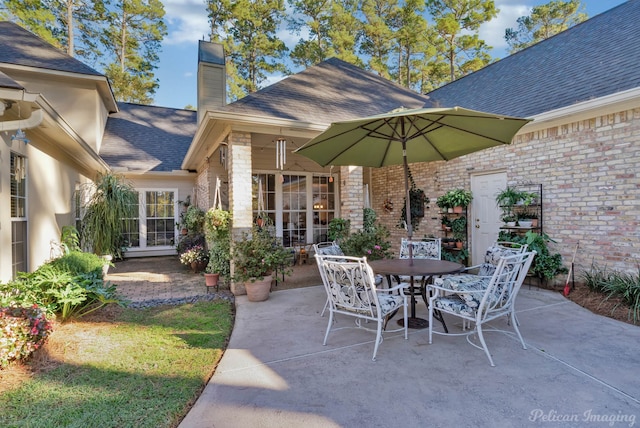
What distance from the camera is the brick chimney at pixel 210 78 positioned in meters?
8.66

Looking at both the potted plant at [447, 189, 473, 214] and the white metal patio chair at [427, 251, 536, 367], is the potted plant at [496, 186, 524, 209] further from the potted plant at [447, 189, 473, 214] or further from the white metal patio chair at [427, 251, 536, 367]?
the white metal patio chair at [427, 251, 536, 367]

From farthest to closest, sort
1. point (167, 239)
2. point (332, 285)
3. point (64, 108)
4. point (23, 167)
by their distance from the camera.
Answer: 1. point (167, 239)
2. point (64, 108)
3. point (23, 167)
4. point (332, 285)

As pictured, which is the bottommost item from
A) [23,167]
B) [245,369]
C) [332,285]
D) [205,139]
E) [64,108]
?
[245,369]

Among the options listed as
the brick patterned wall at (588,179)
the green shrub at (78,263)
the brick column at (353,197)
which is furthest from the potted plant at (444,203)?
the green shrub at (78,263)

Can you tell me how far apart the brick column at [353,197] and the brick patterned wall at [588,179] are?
272cm

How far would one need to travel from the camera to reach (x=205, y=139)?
6.64 m

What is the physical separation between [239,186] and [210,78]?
487cm

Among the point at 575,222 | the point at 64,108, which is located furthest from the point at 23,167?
the point at 575,222

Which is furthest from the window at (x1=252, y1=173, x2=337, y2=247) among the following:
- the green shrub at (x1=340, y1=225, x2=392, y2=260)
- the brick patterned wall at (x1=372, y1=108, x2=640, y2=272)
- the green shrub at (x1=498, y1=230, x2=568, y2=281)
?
the green shrub at (x1=498, y1=230, x2=568, y2=281)

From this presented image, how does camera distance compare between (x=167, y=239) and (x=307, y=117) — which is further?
(x=167, y=239)

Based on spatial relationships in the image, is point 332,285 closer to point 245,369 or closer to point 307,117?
point 245,369

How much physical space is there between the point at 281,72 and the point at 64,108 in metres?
11.7

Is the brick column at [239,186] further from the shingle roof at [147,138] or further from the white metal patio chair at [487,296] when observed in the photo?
the shingle roof at [147,138]

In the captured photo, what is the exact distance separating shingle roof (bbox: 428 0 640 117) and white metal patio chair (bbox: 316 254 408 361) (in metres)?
4.71
